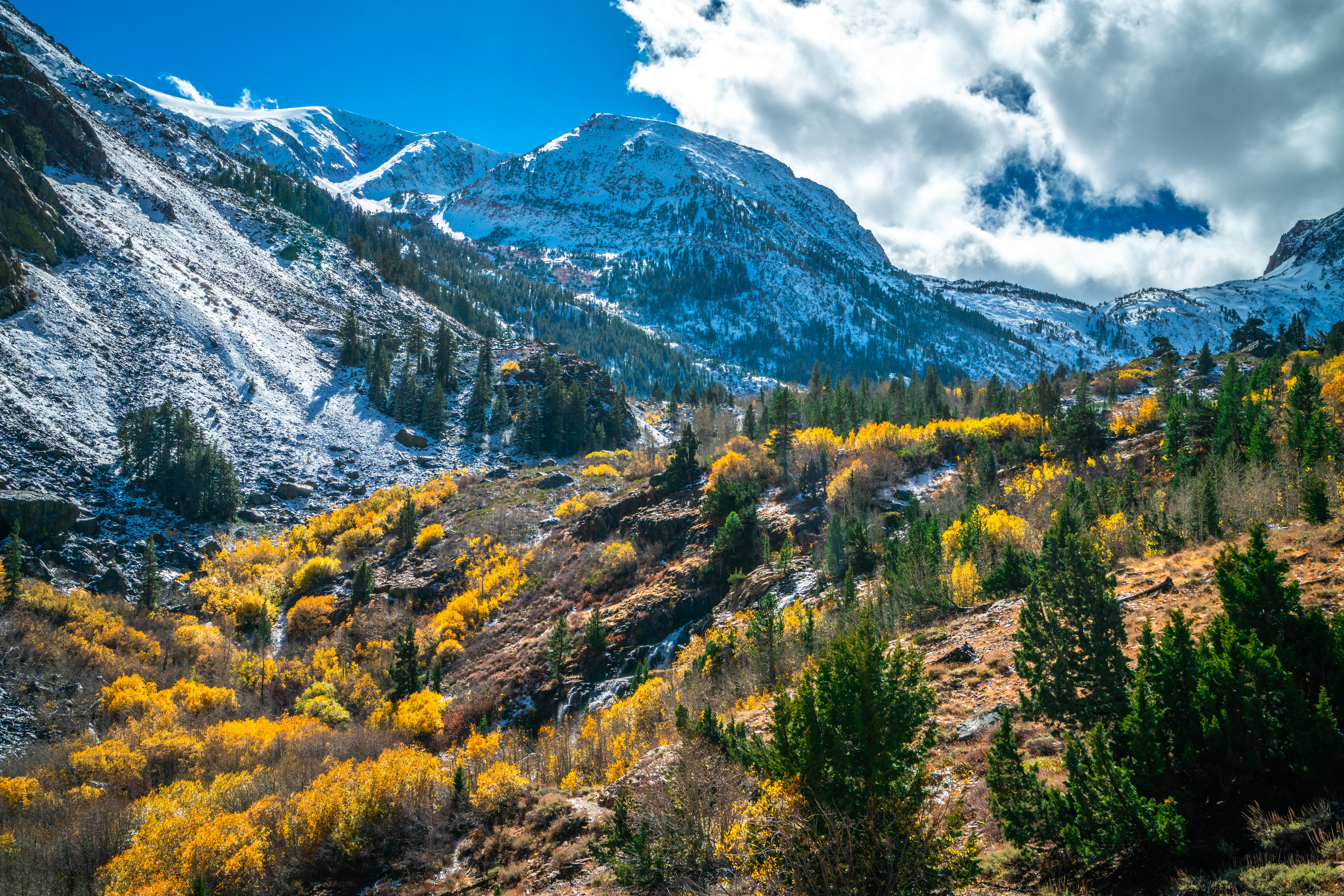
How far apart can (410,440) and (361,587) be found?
1359 inches

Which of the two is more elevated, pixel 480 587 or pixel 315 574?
pixel 315 574

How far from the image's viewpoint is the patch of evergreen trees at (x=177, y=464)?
60.8 meters

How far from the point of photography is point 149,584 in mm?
49031

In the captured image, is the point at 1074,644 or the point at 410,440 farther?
the point at 410,440

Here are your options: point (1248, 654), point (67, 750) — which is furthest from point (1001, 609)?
point (67, 750)

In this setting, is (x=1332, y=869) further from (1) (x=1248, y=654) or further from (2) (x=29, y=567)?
(2) (x=29, y=567)

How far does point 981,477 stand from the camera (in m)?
48.7

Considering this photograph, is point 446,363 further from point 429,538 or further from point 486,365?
point 429,538

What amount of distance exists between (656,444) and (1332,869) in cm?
9550

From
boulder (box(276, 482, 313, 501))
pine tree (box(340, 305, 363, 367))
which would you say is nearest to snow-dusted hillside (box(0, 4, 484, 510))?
boulder (box(276, 482, 313, 501))

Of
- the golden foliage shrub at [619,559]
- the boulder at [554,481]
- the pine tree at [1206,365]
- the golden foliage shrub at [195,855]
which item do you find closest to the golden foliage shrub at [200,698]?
the golden foliage shrub at [195,855]

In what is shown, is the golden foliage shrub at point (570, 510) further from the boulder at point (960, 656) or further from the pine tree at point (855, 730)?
the pine tree at point (855, 730)

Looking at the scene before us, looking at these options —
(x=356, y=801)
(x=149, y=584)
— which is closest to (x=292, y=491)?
(x=149, y=584)

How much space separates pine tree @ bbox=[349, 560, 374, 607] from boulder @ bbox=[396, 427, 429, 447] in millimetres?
31975
